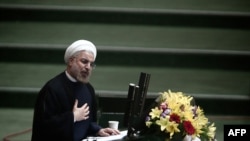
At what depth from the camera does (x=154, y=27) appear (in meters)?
5.44

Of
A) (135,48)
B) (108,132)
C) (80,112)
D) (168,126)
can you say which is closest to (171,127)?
(168,126)

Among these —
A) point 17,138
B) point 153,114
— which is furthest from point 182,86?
point 153,114

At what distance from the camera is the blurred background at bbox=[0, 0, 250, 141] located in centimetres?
493

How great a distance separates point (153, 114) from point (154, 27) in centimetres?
294

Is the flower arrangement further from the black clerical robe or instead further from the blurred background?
the blurred background

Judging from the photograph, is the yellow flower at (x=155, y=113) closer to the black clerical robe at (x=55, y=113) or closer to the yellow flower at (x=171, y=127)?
the yellow flower at (x=171, y=127)

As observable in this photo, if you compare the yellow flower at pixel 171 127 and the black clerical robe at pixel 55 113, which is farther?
the black clerical robe at pixel 55 113

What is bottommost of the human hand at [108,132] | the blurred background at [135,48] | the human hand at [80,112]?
the human hand at [108,132]

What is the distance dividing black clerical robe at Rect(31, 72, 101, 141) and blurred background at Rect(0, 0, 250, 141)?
1.57 meters

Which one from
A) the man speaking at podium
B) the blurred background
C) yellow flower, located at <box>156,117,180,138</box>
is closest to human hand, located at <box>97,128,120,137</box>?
the man speaking at podium

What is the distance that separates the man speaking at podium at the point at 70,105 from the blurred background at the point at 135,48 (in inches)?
56.9

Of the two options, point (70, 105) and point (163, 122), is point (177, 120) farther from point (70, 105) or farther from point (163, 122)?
point (70, 105)

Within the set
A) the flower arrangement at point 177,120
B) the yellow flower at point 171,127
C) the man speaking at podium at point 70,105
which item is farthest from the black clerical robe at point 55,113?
the yellow flower at point 171,127

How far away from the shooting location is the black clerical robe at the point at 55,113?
287cm
